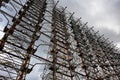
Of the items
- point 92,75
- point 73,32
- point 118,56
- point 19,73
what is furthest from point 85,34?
point 19,73

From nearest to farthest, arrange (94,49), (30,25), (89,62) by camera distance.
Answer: (30,25) < (89,62) < (94,49)

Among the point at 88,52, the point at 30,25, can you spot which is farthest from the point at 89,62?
the point at 30,25

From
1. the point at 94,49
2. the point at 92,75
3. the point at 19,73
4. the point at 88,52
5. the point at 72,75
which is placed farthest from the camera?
the point at 94,49

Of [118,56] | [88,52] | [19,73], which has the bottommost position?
[19,73]

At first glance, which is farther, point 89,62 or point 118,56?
point 118,56

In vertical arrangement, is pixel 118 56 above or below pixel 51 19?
below

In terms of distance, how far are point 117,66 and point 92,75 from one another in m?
7.52

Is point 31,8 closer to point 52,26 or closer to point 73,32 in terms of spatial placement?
point 52,26

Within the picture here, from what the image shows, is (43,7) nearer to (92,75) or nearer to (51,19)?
(51,19)

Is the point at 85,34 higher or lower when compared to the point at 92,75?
higher

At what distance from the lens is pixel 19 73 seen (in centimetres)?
1280

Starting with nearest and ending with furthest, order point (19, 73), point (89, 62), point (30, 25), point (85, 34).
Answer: point (19, 73)
point (30, 25)
point (89, 62)
point (85, 34)

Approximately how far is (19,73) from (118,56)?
2078cm

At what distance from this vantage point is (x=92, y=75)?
20469mm
